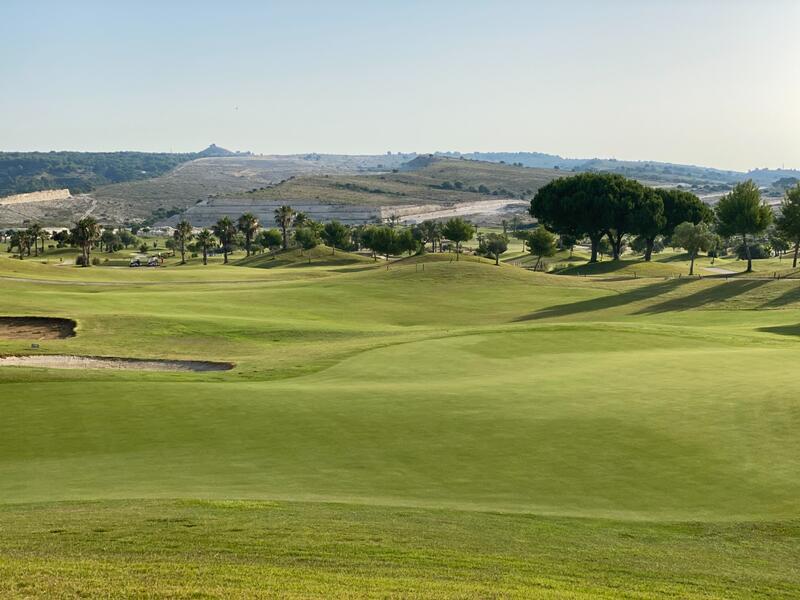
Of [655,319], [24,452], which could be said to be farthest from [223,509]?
[655,319]

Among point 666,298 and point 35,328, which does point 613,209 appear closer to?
point 666,298

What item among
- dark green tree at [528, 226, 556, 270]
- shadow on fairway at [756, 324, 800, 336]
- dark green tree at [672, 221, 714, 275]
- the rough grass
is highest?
dark green tree at [672, 221, 714, 275]

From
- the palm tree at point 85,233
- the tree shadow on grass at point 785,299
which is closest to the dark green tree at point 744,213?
the tree shadow on grass at point 785,299

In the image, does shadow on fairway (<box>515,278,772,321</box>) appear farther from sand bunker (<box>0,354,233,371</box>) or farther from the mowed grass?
sand bunker (<box>0,354,233,371</box>)

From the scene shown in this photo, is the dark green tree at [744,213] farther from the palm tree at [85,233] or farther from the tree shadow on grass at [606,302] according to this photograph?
the palm tree at [85,233]

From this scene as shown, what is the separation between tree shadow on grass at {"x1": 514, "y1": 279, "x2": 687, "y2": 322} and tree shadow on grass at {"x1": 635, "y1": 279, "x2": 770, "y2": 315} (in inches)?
116

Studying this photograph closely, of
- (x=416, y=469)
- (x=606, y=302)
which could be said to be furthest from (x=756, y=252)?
(x=416, y=469)

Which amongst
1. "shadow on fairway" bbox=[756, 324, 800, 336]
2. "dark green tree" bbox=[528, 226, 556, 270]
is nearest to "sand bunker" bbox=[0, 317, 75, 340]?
"shadow on fairway" bbox=[756, 324, 800, 336]

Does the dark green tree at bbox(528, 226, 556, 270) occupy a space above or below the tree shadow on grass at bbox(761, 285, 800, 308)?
above

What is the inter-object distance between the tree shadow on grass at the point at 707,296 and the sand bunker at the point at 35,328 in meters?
45.1

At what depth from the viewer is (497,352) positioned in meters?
41.2

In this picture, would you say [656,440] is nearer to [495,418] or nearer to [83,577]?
[495,418]

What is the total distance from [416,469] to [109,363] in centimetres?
2323

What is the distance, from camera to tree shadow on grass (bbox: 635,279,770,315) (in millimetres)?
72875
